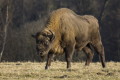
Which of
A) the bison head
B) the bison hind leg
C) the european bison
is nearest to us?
the bison head

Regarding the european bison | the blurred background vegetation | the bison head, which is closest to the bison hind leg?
the european bison

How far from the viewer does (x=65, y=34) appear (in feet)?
66.1

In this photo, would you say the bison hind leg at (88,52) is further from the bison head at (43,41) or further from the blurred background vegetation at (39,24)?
the blurred background vegetation at (39,24)

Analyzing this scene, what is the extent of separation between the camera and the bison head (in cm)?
1895

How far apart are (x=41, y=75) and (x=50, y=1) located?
52.8m

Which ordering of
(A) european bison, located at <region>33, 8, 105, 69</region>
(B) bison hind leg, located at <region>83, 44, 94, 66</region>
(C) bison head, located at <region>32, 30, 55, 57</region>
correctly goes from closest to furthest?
(C) bison head, located at <region>32, 30, 55, 57</region>, (A) european bison, located at <region>33, 8, 105, 69</region>, (B) bison hind leg, located at <region>83, 44, 94, 66</region>

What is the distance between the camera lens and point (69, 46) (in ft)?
66.3

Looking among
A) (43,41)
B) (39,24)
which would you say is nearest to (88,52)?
(43,41)

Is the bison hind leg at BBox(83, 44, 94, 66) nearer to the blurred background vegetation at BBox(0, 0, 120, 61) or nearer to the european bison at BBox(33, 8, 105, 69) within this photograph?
the european bison at BBox(33, 8, 105, 69)

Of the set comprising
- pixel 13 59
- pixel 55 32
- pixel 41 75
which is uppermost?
pixel 55 32

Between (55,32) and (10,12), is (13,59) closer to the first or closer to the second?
(10,12)

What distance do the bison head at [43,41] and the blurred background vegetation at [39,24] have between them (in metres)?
22.3

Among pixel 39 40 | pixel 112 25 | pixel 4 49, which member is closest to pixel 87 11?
pixel 112 25

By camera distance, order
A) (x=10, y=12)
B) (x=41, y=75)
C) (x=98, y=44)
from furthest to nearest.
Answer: (x=10, y=12), (x=98, y=44), (x=41, y=75)
